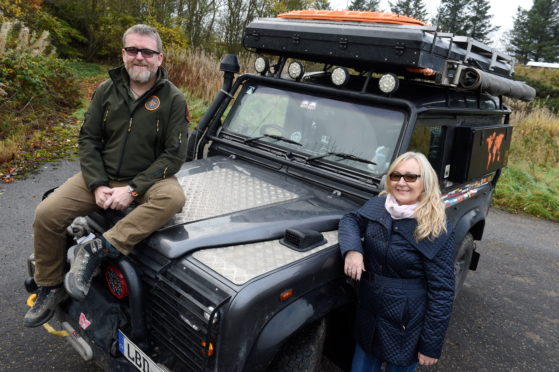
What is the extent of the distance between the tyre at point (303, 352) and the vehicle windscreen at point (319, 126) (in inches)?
49.3

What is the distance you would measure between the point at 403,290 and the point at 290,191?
3.70 feet

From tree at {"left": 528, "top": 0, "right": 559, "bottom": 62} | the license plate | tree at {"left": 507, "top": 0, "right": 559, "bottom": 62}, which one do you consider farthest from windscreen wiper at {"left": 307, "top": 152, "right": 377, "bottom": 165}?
tree at {"left": 528, "top": 0, "right": 559, "bottom": 62}

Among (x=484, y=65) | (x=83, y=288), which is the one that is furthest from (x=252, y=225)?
(x=484, y=65)

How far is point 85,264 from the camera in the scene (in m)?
2.24

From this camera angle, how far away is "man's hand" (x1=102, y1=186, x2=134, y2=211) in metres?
2.49

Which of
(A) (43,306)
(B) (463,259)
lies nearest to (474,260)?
(B) (463,259)

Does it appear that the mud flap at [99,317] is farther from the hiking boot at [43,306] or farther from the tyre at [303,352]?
the tyre at [303,352]

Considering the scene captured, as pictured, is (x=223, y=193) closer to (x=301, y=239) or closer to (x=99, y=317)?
(x=301, y=239)

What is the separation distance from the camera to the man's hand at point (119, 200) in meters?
2.49

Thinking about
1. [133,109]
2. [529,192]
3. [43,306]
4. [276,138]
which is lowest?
[529,192]

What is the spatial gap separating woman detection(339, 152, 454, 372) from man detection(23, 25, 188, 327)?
115 cm

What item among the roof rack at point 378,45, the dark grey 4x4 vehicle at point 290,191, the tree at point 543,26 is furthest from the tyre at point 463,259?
the tree at point 543,26

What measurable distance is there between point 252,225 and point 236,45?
20.0 m

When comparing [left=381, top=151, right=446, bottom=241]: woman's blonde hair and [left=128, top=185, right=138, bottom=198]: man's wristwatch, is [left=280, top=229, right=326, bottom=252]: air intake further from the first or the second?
[left=128, top=185, right=138, bottom=198]: man's wristwatch
